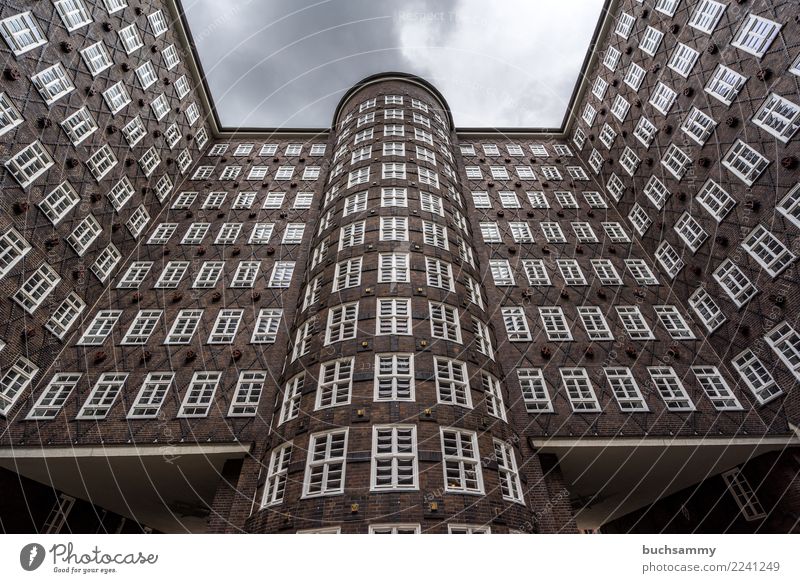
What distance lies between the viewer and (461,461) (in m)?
18.2

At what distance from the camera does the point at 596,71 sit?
44.9m

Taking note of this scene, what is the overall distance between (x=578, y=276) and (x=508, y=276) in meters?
5.53

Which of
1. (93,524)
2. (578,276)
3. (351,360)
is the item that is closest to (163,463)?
(93,524)

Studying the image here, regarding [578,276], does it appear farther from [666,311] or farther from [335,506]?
[335,506]

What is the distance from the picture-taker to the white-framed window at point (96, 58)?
30250mm

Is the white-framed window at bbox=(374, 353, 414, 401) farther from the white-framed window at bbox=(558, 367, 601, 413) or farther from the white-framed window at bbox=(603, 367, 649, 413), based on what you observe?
the white-framed window at bbox=(603, 367, 649, 413)

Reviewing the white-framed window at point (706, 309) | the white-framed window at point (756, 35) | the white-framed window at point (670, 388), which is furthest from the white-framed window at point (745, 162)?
the white-framed window at point (670, 388)

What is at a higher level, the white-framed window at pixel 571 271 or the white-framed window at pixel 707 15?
the white-framed window at pixel 707 15

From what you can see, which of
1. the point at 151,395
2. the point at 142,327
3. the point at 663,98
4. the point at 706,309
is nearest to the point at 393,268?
the point at 151,395

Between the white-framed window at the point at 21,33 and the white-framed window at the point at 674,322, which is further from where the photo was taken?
the white-framed window at the point at 674,322

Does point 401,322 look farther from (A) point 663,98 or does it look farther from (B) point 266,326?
(A) point 663,98

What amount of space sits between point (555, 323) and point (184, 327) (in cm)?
2552

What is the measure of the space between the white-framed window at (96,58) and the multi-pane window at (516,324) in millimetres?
34956

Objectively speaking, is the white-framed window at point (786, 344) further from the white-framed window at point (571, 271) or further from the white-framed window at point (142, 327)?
the white-framed window at point (142, 327)
